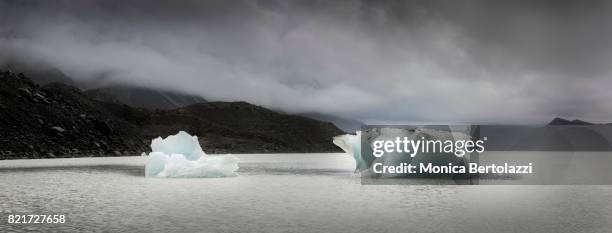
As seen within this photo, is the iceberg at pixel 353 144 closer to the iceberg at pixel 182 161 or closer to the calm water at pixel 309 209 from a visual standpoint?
the iceberg at pixel 182 161

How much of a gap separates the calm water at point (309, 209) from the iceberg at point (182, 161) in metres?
8.58

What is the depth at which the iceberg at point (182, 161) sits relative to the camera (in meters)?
35.2

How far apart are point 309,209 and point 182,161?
19571mm

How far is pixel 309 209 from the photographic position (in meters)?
17.6

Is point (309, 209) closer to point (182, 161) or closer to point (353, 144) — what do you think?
point (353, 144)

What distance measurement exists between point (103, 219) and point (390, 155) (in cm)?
1969

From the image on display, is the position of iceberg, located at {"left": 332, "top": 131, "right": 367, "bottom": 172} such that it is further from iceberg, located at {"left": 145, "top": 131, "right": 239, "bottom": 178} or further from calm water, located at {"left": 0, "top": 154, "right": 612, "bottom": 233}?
calm water, located at {"left": 0, "top": 154, "right": 612, "bottom": 233}

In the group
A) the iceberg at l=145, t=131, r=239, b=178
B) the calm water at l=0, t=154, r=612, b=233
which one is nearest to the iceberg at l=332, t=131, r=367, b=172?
the iceberg at l=145, t=131, r=239, b=178

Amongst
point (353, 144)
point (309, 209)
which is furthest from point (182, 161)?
point (309, 209)

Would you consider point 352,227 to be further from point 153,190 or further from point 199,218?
point 153,190

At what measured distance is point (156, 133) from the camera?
183m

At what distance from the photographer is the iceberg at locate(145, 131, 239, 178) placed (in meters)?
35.2

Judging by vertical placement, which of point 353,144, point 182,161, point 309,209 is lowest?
point 309,209

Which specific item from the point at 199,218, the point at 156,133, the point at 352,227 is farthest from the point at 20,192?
the point at 156,133
